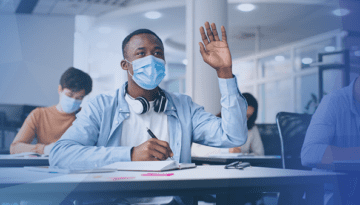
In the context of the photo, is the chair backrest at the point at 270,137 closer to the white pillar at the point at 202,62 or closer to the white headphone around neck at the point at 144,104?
the white pillar at the point at 202,62

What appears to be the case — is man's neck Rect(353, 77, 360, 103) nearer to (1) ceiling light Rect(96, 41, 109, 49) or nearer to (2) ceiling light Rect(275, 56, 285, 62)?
(2) ceiling light Rect(275, 56, 285, 62)

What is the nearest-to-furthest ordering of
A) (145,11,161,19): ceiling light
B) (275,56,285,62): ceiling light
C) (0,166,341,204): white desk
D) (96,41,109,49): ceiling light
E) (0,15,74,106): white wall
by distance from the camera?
1. (0,166,341,204): white desk
2. (0,15,74,106): white wall
3. (145,11,161,19): ceiling light
4. (275,56,285,62): ceiling light
5. (96,41,109,49): ceiling light

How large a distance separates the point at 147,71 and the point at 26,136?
1567mm

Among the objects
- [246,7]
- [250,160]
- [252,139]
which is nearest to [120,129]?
[250,160]

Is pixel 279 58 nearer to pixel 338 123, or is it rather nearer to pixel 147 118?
pixel 338 123

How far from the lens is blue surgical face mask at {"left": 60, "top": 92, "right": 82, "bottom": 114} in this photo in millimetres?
2875

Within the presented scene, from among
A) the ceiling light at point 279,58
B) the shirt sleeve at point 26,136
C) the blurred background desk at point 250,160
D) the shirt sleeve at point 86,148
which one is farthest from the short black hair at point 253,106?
the ceiling light at point 279,58

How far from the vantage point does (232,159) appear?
2473 millimetres

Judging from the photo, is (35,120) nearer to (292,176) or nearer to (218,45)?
(218,45)

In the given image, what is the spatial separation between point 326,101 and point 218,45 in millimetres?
683

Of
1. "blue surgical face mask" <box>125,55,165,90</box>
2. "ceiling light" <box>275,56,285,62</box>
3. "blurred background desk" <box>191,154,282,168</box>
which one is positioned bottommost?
"blurred background desk" <box>191,154,282,168</box>

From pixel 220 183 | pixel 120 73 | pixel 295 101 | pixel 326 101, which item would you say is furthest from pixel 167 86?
pixel 220 183

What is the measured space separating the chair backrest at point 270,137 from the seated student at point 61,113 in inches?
69.2

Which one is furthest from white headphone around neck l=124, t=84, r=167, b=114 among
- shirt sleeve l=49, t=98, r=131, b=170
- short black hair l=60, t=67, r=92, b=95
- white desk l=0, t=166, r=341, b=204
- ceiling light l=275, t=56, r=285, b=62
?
ceiling light l=275, t=56, r=285, b=62
